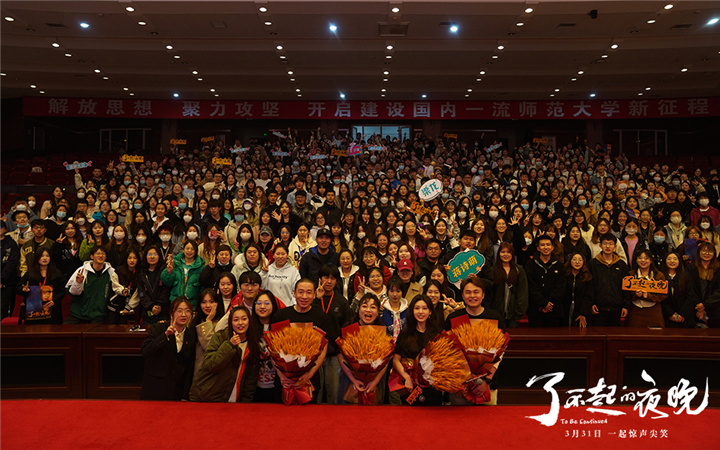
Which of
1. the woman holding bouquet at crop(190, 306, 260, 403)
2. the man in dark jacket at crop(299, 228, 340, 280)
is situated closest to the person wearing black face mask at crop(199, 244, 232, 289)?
the man in dark jacket at crop(299, 228, 340, 280)

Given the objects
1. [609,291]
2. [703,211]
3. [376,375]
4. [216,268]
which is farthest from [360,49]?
[376,375]

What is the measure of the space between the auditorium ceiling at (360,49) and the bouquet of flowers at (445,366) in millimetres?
7868

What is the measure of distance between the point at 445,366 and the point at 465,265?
1967 mm

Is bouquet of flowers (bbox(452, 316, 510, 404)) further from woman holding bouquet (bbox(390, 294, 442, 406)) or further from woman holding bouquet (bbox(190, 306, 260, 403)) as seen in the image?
woman holding bouquet (bbox(190, 306, 260, 403))

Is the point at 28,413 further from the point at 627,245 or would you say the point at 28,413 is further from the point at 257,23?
the point at 257,23

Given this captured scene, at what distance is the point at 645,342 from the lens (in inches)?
154

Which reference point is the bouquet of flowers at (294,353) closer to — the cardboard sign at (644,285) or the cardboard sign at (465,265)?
the cardboard sign at (465,265)

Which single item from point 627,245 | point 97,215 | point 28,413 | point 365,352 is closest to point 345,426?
point 365,352

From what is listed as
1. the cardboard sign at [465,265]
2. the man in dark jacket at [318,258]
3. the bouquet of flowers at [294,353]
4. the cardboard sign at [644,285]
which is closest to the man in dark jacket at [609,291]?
the cardboard sign at [644,285]

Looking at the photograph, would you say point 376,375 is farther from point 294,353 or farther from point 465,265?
point 465,265

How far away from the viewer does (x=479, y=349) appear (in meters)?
2.61

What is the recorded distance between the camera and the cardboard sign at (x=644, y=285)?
4.37m

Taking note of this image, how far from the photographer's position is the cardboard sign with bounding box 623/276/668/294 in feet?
14.3

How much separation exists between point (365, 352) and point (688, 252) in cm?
542
